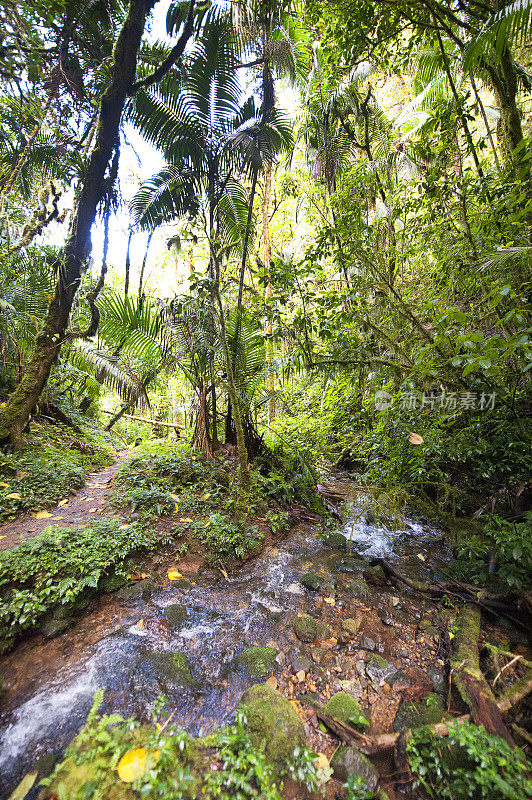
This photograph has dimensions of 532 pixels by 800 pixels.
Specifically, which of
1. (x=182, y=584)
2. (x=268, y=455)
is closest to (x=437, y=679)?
(x=182, y=584)

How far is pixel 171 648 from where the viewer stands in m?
2.53

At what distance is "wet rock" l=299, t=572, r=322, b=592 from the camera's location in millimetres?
3342

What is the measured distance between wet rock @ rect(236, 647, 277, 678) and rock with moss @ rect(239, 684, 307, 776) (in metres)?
Answer: 0.24

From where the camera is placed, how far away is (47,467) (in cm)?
469

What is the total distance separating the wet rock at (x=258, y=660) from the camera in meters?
2.38

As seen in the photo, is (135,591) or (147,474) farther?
(147,474)

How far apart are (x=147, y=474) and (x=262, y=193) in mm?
8705

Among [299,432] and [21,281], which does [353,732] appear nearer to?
[299,432]

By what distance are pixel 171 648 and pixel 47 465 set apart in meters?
3.38

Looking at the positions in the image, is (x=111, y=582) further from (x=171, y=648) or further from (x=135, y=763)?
(x=135, y=763)

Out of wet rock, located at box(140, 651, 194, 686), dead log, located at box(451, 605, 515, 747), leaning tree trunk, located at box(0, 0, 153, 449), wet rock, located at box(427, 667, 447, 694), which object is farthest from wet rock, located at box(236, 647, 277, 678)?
leaning tree trunk, located at box(0, 0, 153, 449)

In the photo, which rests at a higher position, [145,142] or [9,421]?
[145,142]

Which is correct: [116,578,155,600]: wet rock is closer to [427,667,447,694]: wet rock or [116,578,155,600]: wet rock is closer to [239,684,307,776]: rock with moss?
[239,684,307,776]: rock with moss

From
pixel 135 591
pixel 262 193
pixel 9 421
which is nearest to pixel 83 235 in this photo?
pixel 9 421
